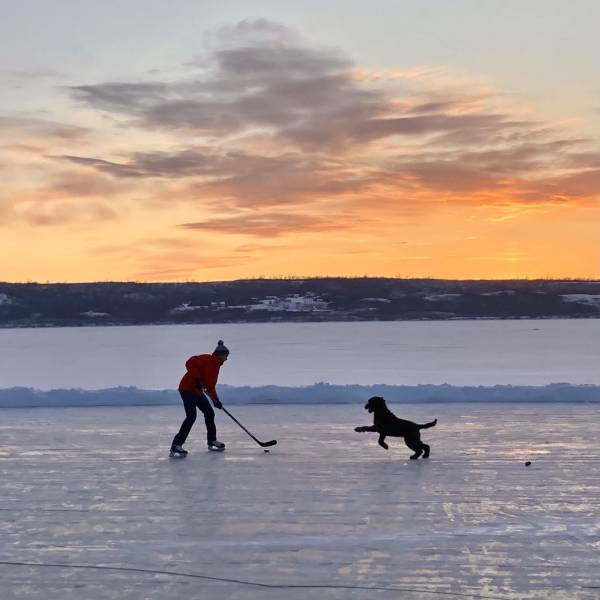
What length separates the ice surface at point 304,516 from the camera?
5430 millimetres

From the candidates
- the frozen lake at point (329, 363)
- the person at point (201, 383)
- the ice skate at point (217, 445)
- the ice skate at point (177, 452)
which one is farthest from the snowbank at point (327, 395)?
the frozen lake at point (329, 363)

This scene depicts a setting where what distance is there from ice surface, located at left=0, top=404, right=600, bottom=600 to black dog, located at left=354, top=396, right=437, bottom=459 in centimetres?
25

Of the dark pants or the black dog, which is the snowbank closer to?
the dark pants

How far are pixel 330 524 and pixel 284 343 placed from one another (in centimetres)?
4944

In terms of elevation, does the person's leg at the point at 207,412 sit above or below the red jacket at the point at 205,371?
below

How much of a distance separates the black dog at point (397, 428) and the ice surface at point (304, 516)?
253mm

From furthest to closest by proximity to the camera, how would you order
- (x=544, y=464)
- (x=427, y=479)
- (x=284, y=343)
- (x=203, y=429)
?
1. (x=284, y=343)
2. (x=203, y=429)
3. (x=544, y=464)
4. (x=427, y=479)

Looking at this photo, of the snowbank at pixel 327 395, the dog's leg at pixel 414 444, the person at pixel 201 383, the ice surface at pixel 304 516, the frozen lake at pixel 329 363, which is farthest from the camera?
the frozen lake at pixel 329 363

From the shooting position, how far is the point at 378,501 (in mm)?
7652

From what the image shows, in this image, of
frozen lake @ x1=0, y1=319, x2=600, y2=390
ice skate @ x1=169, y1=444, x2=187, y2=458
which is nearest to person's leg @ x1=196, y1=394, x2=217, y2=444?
ice skate @ x1=169, y1=444, x2=187, y2=458

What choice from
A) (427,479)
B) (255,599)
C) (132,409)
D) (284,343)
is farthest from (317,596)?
(284,343)

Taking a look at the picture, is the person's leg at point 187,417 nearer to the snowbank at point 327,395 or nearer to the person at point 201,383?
the person at point 201,383

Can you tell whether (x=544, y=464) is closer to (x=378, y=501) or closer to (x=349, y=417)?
(x=378, y=501)

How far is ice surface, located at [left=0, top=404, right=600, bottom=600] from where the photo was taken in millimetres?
5430
